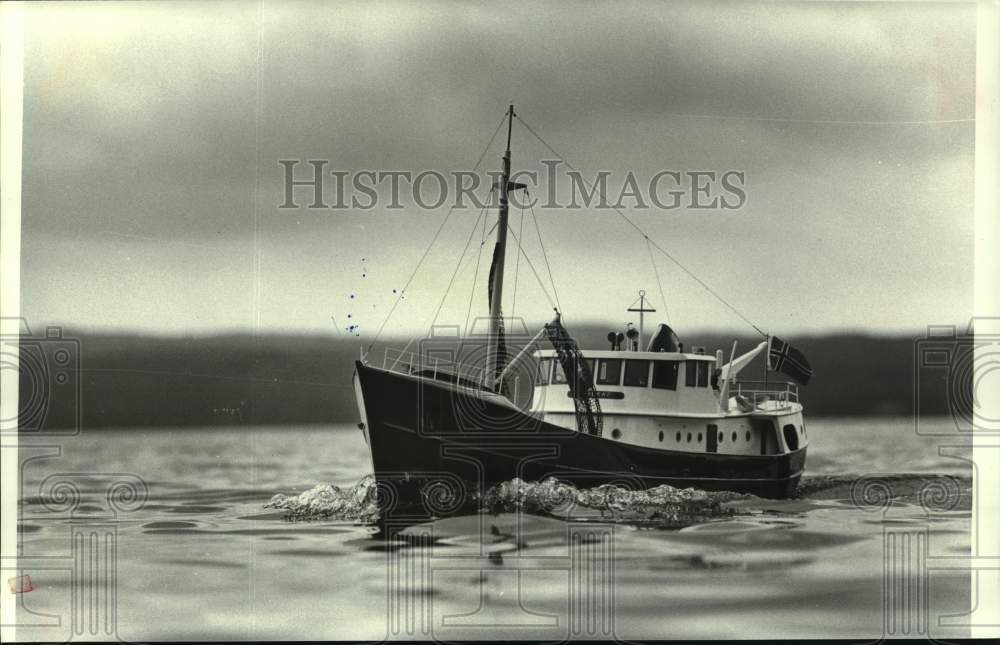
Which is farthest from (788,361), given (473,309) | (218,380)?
(218,380)

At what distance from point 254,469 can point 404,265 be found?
147cm

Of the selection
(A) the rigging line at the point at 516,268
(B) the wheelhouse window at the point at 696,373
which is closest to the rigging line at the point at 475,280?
(A) the rigging line at the point at 516,268

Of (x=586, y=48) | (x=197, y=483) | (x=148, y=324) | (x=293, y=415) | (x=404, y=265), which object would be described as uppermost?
(x=586, y=48)

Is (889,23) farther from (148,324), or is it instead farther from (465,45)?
(148,324)

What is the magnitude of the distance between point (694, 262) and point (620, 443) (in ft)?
3.85

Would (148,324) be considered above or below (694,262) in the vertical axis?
below

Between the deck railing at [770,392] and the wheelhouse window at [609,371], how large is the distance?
0.74m

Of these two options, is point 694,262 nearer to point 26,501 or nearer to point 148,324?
point 148,324

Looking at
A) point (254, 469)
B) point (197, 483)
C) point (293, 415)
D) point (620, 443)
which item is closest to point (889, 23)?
point (620, 443)

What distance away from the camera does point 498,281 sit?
5.12 m

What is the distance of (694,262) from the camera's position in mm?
5176

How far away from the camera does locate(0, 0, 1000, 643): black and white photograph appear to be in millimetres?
5047

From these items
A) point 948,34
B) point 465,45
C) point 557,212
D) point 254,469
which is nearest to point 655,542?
point 557,212

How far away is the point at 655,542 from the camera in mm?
5078
